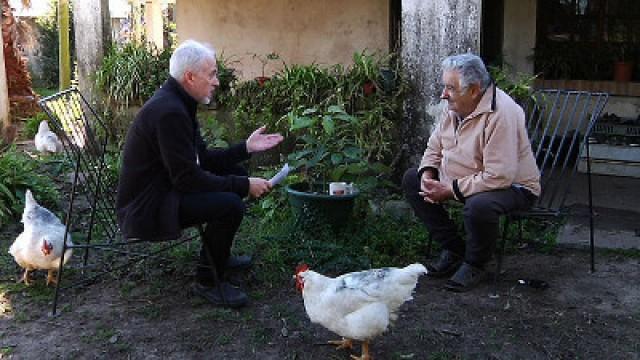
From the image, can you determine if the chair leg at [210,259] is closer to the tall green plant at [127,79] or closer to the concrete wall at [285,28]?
the tall green plant at [127,79]

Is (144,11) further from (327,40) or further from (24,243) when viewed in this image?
(24,243)

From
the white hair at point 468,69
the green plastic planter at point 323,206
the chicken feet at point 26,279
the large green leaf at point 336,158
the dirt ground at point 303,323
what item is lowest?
the dirt ground at point 303,323

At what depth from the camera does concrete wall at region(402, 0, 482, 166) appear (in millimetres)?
5500

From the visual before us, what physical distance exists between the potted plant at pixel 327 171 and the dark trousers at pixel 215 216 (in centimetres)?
97

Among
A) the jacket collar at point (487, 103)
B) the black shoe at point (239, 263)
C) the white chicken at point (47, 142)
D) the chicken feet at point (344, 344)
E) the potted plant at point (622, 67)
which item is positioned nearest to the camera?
the chicken feet at point (344, 344)

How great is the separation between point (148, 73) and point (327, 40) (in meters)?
2.70

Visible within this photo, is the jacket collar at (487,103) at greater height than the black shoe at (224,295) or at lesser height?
greater

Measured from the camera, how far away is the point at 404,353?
3.57m

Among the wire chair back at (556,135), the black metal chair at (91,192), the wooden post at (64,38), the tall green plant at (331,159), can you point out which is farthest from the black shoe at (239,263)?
the wooden post at (64,38)

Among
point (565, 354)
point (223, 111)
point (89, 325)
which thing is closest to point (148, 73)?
point (223, 111)

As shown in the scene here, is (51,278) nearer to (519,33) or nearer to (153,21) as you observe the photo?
(519,33)

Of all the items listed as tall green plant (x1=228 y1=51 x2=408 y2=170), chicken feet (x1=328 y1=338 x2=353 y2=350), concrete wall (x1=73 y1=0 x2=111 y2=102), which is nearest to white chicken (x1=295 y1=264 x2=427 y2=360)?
chicken feet (x1=328 y1=338 x2=353 y2=350)

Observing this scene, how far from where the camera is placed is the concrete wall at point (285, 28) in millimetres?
9148

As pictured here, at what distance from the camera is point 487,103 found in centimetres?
410
